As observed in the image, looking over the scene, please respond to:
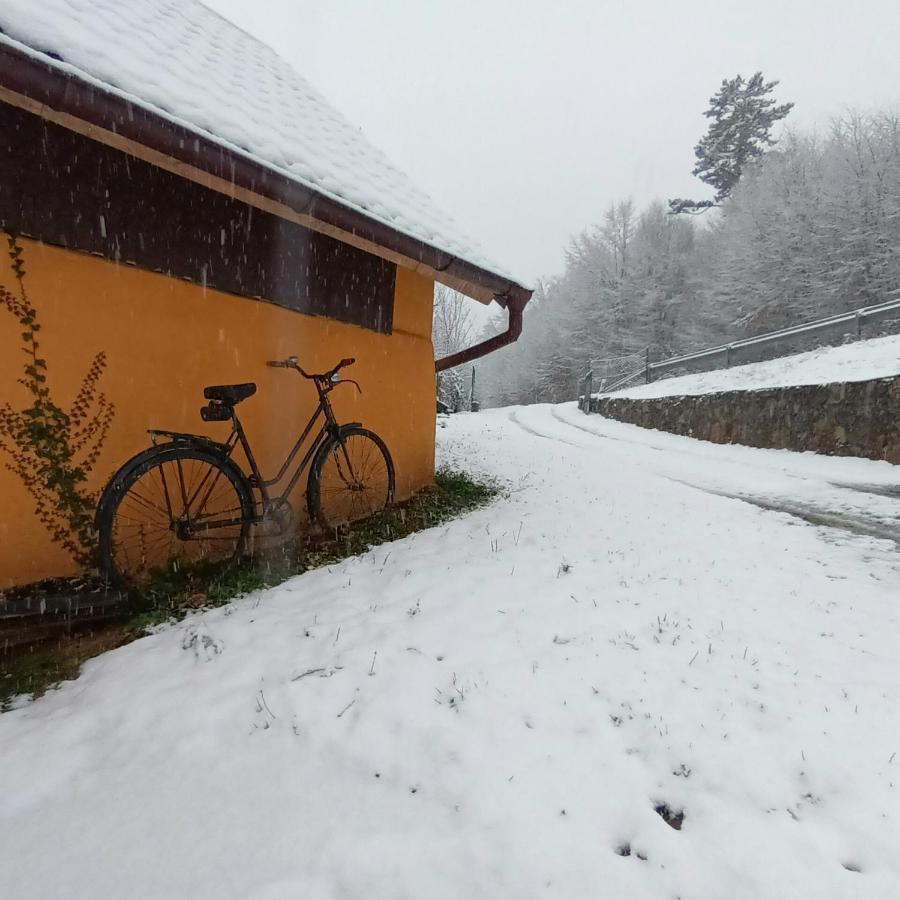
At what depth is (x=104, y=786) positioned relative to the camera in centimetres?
176

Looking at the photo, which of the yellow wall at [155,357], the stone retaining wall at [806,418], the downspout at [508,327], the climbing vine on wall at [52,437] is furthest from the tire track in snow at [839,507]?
the climbing vine on wall at [52,437]

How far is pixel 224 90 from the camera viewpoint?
3.72 meters

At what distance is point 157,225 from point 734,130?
4243cm

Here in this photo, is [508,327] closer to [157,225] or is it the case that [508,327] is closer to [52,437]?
[157,225]

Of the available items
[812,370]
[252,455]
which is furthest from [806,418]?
[252,455]

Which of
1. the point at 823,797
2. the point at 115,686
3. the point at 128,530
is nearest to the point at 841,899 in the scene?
the point at 823,797

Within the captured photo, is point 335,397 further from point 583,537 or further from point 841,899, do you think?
point 841,899

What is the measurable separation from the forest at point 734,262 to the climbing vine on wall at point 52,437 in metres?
19.6

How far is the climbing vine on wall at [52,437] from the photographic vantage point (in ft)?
9.14

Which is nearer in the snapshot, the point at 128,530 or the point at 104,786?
the point at 104,786

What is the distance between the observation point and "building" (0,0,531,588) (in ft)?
8.72

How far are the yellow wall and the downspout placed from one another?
135 cm

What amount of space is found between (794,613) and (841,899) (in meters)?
1.99

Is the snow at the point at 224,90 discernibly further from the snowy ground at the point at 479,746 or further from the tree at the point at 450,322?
the tree at the point at 450,322
